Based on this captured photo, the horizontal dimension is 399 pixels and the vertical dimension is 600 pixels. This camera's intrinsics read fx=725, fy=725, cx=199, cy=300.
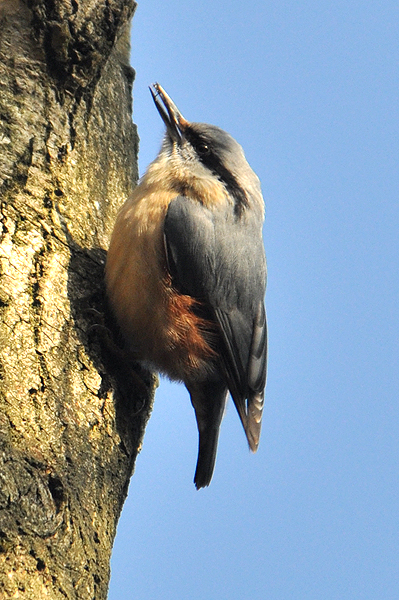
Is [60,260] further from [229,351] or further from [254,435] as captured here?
[254,435]

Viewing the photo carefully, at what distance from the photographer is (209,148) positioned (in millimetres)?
4164

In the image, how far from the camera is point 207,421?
3627 mm

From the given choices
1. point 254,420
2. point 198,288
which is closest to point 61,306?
point 198,288

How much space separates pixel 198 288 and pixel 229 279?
0.18 m

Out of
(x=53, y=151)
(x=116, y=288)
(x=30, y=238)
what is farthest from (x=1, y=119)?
(x=116, y=288)

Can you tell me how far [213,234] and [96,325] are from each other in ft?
2.92

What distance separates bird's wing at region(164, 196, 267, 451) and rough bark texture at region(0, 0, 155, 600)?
37 cm

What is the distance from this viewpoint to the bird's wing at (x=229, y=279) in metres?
3.45

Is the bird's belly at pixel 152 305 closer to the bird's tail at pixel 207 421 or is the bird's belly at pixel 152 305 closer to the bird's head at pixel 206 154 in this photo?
the bird's tail at pixel 207 421

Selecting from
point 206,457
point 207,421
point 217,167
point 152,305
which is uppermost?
point 217,167

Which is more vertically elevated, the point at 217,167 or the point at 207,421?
the point at 217,167

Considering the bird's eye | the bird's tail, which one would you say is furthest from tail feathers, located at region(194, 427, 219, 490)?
the bird's eye

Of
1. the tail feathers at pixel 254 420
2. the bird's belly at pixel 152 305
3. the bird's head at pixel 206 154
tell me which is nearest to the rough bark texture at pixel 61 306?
the bird's belly at pixel 152 305

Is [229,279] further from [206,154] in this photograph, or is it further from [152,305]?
[206,154]
